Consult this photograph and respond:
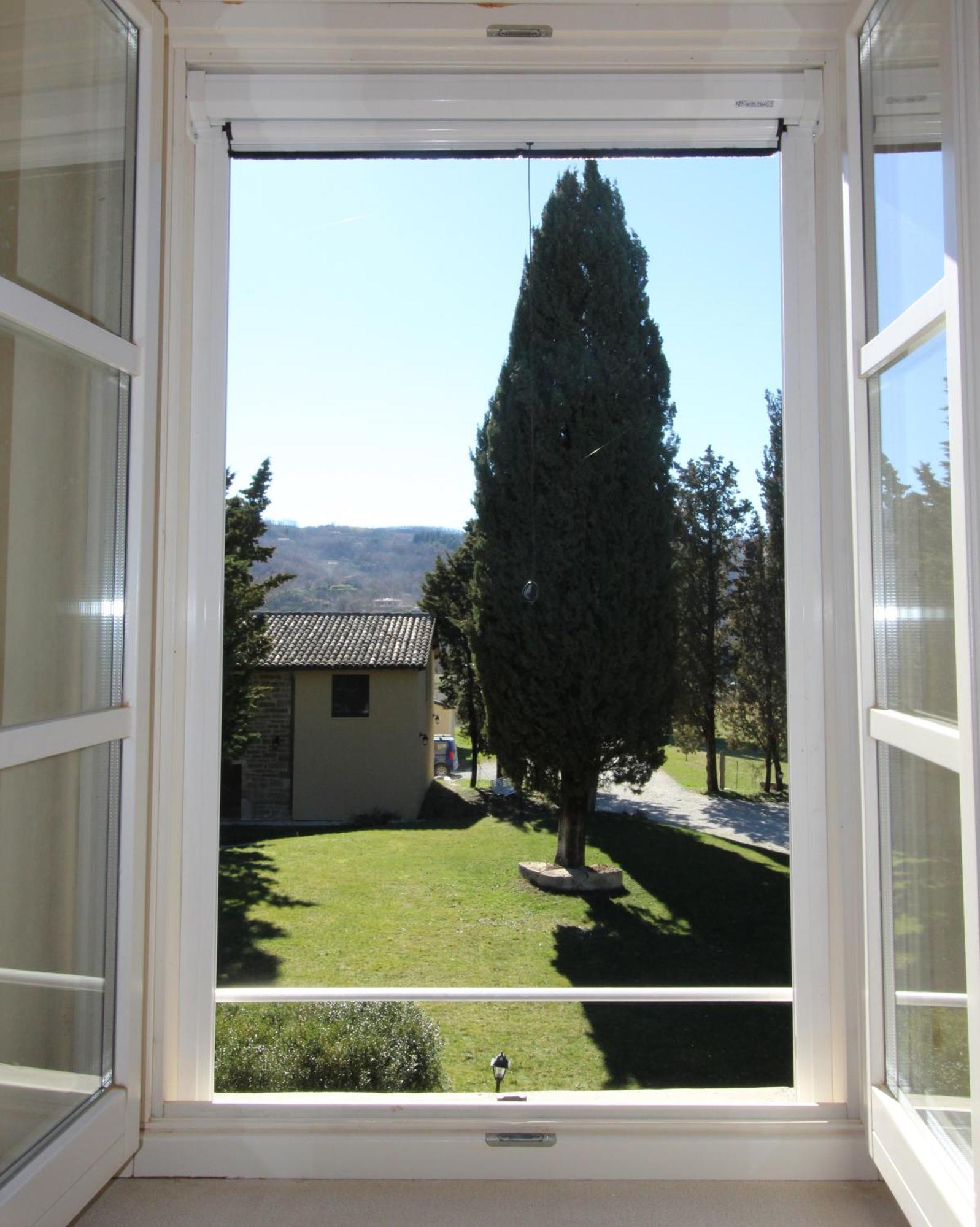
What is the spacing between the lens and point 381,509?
167cm

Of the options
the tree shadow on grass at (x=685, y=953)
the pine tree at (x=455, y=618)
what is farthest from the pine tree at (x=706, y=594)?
the pine tree at (x=455, y=618)

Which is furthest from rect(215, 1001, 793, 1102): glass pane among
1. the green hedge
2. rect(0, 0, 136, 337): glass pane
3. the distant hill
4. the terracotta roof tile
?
rect(0, 0, 136, 337): glass pane

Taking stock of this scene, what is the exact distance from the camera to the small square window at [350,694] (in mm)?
1747

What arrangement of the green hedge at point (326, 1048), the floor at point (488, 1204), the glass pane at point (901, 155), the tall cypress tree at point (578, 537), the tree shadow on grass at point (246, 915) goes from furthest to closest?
1. the tall cypress tree at point (578, 537)
2. the tree shadow on grass at point (246, 915)
3. the green hedge at point (326, 1048)
4. the floor at point (488, 1204)
5. the glass pane at point (901, 155)

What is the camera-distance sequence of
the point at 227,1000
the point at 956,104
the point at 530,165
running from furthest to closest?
the point at 530,165 < the point at 227,1000 < the point at 956,104

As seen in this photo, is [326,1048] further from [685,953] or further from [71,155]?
[71,155]

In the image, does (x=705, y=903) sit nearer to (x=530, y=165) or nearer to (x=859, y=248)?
(x=859, y=248)

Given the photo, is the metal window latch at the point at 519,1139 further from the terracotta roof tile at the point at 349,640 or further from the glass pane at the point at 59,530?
the terracotta roof tile at the point at 349,640

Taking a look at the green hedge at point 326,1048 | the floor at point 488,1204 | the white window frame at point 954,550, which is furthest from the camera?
the green hedge at point 326,1048

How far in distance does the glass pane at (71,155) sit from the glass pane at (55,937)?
1.75 ft

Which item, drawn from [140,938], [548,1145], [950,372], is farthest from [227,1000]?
[950,372]

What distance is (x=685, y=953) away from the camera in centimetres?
178

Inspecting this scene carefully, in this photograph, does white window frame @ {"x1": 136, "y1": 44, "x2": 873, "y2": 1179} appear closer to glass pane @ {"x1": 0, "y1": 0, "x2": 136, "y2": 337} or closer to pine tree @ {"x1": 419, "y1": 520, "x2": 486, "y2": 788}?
glass pane @ {"x1": 0, "y1": 0, "x2": 136, "y2": 337}

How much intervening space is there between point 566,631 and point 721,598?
0.34m
